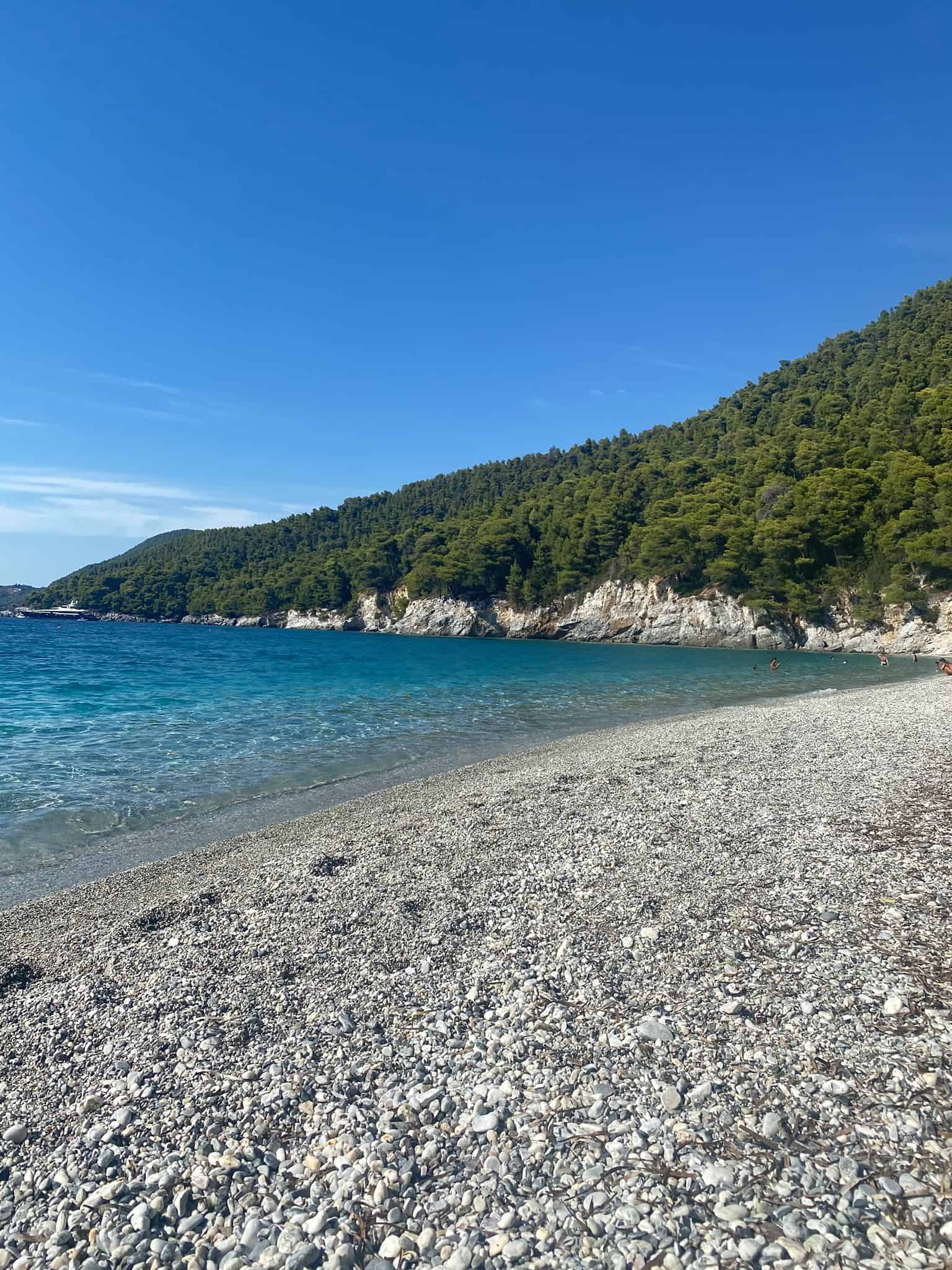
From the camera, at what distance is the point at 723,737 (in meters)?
19.9

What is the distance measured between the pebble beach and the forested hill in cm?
8113

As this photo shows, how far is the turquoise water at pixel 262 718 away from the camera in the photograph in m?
15.1

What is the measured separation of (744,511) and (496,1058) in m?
106

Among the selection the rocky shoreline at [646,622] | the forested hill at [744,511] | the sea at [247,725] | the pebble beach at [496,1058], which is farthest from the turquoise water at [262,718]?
the forested hill at [744,511]

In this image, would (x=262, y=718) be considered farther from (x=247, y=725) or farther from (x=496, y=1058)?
(x=496, y=1058)

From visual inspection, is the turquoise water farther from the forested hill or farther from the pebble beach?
the forested hill

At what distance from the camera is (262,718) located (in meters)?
26.8

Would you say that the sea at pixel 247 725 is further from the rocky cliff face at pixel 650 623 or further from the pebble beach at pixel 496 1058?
the rocky cliff face at pixel 650 623

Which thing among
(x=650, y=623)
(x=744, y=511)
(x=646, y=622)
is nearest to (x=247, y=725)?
(x=650, y=623)

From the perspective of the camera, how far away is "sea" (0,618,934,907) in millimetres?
13672

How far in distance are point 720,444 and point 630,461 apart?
21623 millimetres

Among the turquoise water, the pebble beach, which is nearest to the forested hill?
the turquoise water

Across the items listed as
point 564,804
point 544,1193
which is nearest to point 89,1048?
point 544,1193

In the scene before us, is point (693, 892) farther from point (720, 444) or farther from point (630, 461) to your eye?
point (630, 461)
